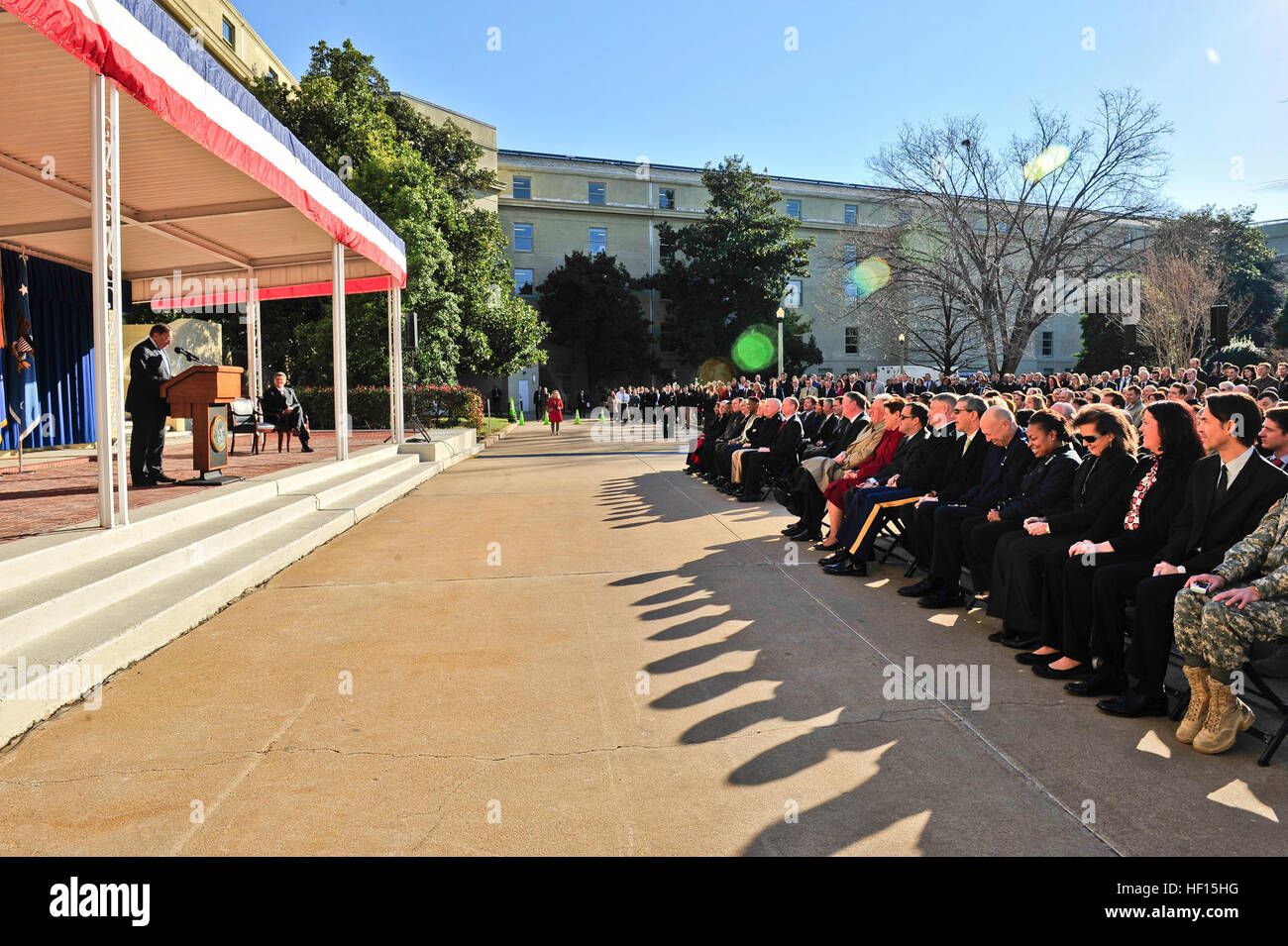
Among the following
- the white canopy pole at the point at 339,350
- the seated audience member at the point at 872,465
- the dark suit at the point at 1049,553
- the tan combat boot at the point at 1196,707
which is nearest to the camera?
the tan combat boot at the point at 1196,707

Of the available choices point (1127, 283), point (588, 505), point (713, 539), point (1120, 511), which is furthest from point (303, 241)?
point (1127, 283)

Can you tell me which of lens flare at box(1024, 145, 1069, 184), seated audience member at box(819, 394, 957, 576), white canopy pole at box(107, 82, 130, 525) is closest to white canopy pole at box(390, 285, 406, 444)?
white canopy pole at box(107, 82, 130, 525)

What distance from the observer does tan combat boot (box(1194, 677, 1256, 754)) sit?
400 centimetres

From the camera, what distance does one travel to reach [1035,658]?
211 inches

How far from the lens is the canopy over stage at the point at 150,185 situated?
6840mm

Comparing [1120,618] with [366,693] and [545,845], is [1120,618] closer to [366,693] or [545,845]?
[545,845]

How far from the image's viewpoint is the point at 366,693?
16.2 feet

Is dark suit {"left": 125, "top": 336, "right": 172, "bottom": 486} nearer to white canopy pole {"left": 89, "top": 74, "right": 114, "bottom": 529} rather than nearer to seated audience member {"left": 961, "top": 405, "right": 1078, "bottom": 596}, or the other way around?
white canopy pole {"left": 89, "top": 74, "right": 114, "bottom": 529}

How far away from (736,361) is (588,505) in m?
41.9

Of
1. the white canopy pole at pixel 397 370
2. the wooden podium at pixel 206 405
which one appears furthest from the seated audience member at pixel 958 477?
the white canopy pole at pixel 397 370

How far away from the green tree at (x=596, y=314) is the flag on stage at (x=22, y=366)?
36.4 meters

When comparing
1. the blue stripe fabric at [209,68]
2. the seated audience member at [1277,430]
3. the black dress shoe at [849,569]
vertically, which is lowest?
the black dress shoe at [849,569]

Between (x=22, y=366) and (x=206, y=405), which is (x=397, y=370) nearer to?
(x=22, y=366)

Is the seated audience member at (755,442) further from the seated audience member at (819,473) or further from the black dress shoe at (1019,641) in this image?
the black dress shoe at (1019,641)
